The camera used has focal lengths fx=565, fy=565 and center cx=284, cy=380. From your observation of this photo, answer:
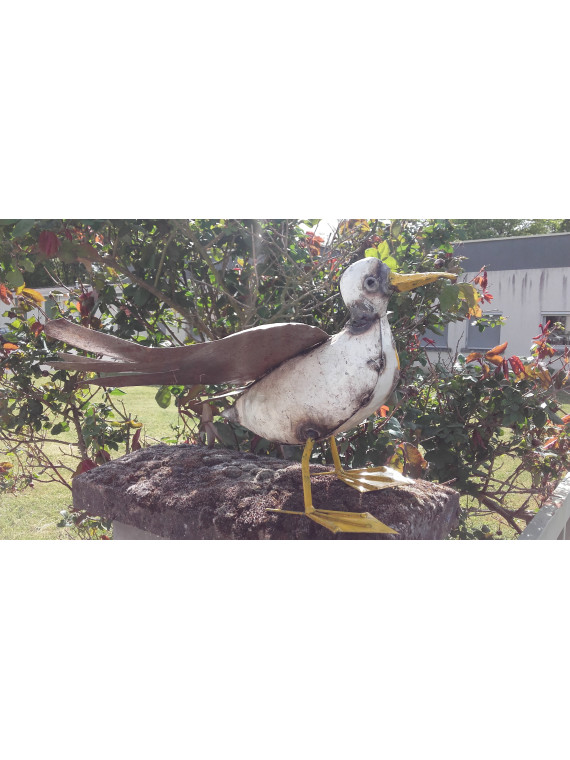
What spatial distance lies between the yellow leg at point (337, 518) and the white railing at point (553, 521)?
1.77ft

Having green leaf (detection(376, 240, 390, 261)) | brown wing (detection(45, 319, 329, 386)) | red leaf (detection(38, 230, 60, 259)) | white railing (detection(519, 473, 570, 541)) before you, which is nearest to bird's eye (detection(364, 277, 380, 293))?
brown wing (detection(45, 319, 329, 386))

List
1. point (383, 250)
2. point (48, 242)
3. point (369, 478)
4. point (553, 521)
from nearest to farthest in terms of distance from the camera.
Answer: point (369, 478), point (553, 521), point (48, 242), point (383, 250)

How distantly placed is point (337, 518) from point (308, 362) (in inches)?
15.6

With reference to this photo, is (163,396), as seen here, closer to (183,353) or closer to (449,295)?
(183,353)

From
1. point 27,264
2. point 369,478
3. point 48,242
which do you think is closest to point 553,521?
point 369,478

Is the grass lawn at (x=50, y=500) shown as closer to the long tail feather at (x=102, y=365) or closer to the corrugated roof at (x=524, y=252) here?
the long tail feather at (x=102, y=365)

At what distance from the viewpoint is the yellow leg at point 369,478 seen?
1.59 meters

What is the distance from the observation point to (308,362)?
144cm

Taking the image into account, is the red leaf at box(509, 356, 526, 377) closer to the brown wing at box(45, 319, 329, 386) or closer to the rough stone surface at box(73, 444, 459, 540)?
the rough stone surface at box(73, 444, 459, 540)

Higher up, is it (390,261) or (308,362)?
(390,261)

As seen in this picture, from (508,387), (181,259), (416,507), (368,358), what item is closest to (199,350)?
(368,358)

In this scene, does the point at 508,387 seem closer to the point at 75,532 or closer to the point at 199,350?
the point at 199,350

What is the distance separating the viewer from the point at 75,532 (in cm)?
270

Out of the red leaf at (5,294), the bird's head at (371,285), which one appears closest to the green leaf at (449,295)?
the bird's head at (371,285)
